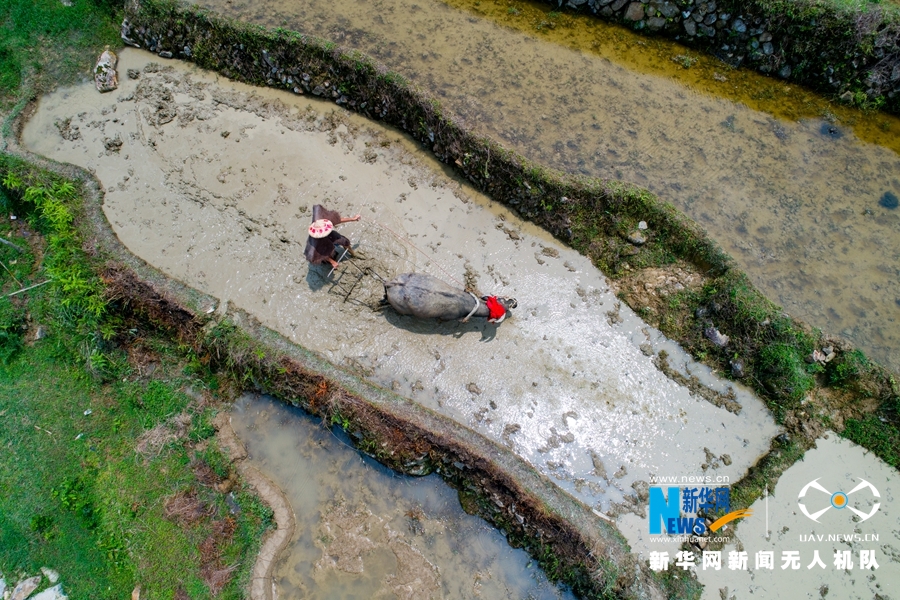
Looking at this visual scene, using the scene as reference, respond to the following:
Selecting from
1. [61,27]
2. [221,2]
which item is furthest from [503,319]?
[61,27]

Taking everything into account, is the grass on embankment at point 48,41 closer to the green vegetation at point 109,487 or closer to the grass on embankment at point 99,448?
the grass on embankment at point 99,448

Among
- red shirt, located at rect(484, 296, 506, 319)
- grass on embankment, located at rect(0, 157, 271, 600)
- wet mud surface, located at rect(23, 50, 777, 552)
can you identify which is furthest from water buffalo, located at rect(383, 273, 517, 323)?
grass on embankment, located at rect(0, 157, 271, 600)

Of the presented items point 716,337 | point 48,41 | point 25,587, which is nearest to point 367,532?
point 25,587

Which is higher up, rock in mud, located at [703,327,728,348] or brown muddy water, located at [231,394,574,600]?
rock in mud, located at [703,327,728,348]

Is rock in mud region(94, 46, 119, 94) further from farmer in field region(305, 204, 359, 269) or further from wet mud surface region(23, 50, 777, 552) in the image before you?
farmer in field region(305, 204, 359, 269)

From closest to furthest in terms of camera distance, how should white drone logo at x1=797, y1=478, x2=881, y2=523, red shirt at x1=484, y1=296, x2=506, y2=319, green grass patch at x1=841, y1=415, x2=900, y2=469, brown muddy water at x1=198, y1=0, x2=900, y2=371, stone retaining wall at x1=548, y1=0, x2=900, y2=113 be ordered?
white drone logo at x1=797, y1=478, x2=881, y2=523
green grass patch at x1=841, y1=415, x2=900, y2=469
red shirt at x1=484, y1=296, x2=506, y2=319
brown muddy water at x1=198, y1=0, x2=900, y2=371
stone retaining wall at x1=548, y1=0, x2=900, y2=113

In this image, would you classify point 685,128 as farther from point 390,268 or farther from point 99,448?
point 99,448

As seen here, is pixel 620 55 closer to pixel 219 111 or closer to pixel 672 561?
pixel 219 111
